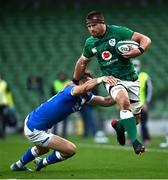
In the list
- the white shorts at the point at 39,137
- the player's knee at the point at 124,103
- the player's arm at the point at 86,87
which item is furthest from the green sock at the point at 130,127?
the white shorts at the point at 39,137

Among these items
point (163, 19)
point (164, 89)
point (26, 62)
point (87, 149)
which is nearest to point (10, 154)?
point (87, 149)

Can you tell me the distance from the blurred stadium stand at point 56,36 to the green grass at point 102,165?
27.9 feet

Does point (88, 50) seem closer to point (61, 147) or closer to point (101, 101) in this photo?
point (101, 101)

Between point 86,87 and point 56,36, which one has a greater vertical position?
point 86,87

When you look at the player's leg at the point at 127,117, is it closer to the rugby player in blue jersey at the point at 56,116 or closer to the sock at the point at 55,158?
the rugby player in blue jersey at the point at 56,116

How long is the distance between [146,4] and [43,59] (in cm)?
464

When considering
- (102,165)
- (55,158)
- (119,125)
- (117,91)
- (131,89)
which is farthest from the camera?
(102,165)

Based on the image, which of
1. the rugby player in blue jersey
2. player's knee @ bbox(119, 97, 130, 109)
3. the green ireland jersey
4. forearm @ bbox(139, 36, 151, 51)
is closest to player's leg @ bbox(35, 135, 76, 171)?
the rugby player in blue jersey

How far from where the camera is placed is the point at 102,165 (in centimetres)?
1137

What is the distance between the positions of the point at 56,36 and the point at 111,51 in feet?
52.5

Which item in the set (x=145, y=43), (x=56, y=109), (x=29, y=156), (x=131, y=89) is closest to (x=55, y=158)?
(x=29, y=156)

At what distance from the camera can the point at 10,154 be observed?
1388 cm

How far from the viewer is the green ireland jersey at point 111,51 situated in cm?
1061

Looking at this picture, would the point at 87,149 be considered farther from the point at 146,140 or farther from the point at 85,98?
the point at 85,98
